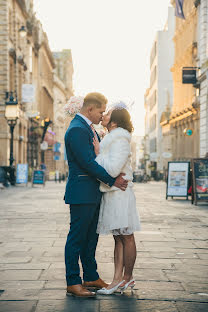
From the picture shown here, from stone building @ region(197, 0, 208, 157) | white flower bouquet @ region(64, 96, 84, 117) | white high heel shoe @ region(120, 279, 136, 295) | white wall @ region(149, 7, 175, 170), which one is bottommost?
white high heel shoe @ region(120, 279, 136, 295)

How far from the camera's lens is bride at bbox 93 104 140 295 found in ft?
16.1

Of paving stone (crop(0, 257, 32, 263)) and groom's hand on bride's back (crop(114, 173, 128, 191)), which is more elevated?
groom's hand on bride's back (crop(114, 173, 128, 191))

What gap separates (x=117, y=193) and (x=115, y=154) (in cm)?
36

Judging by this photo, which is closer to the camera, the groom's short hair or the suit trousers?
the suit trousers

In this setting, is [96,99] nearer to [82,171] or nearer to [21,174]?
[82,171]

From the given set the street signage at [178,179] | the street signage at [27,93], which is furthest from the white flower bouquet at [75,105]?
the street signage at [27,93]

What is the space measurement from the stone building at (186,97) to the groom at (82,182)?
96.7ft

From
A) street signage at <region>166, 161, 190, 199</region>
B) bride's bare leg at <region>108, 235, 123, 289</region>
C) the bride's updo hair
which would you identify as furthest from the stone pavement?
street signage at <region>166, 161, 190, 199</region>

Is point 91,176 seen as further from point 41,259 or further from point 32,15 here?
point 32,15

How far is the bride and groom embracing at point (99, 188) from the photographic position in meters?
4.88

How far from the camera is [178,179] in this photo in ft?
61.0

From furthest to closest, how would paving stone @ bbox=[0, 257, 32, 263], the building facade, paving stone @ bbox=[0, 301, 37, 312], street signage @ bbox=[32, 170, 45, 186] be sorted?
1. the building facade
2. street signage @ bbox=[32, 170, 45, 186]
3. paving stone @ bbox=[0, 257, 32, 263]
4. paving stone @ bbox=[0, 301, 37, 312]

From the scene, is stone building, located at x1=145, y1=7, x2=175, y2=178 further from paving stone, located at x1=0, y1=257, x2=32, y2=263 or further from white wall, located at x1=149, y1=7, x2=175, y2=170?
paving stone, located at x1=0, y1=257, x2=32, y2=263

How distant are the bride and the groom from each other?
0.08m
